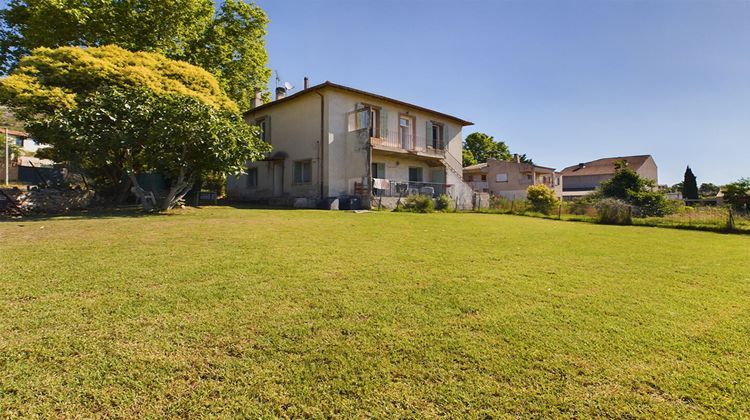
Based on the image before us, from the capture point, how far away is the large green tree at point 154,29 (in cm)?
1571

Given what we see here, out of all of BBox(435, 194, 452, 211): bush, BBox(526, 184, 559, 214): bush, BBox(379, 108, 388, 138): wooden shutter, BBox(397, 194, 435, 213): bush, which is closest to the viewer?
BBox(397, 194, 435, 213): bush

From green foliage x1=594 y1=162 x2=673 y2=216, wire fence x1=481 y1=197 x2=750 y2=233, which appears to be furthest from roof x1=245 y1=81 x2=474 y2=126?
green foliage x1=594 y1=162 x2=673 y2=216

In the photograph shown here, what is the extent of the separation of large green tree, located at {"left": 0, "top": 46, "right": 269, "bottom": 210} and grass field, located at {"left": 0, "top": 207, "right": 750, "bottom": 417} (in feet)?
21.3

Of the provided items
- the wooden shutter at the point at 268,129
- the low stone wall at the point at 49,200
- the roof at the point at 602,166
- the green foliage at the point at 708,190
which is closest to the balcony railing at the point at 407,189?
the wooden shutter at the point at 268,129

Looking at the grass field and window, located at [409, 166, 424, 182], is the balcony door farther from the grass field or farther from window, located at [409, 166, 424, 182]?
the grass field

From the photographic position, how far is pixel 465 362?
2377 mm

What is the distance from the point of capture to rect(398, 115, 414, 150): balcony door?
21.1 m

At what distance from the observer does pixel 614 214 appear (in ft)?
47.3

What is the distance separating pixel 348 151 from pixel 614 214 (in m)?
12.6

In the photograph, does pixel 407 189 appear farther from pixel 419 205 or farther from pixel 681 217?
pixel 681 217

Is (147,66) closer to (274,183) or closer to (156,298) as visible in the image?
(274,183)

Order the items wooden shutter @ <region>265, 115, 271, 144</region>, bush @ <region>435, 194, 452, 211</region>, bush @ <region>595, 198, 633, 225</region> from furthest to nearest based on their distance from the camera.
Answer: wooden shutter @ <region>265, 115, 271, 144</region>
bush @ <region>435, 194, 452, 211</region>
bush @ <region>595, 198, 633, 225</region>

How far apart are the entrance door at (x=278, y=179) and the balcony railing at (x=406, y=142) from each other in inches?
247

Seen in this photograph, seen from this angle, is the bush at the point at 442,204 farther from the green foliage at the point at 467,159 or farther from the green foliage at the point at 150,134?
the green foliage at the point at 467,159
